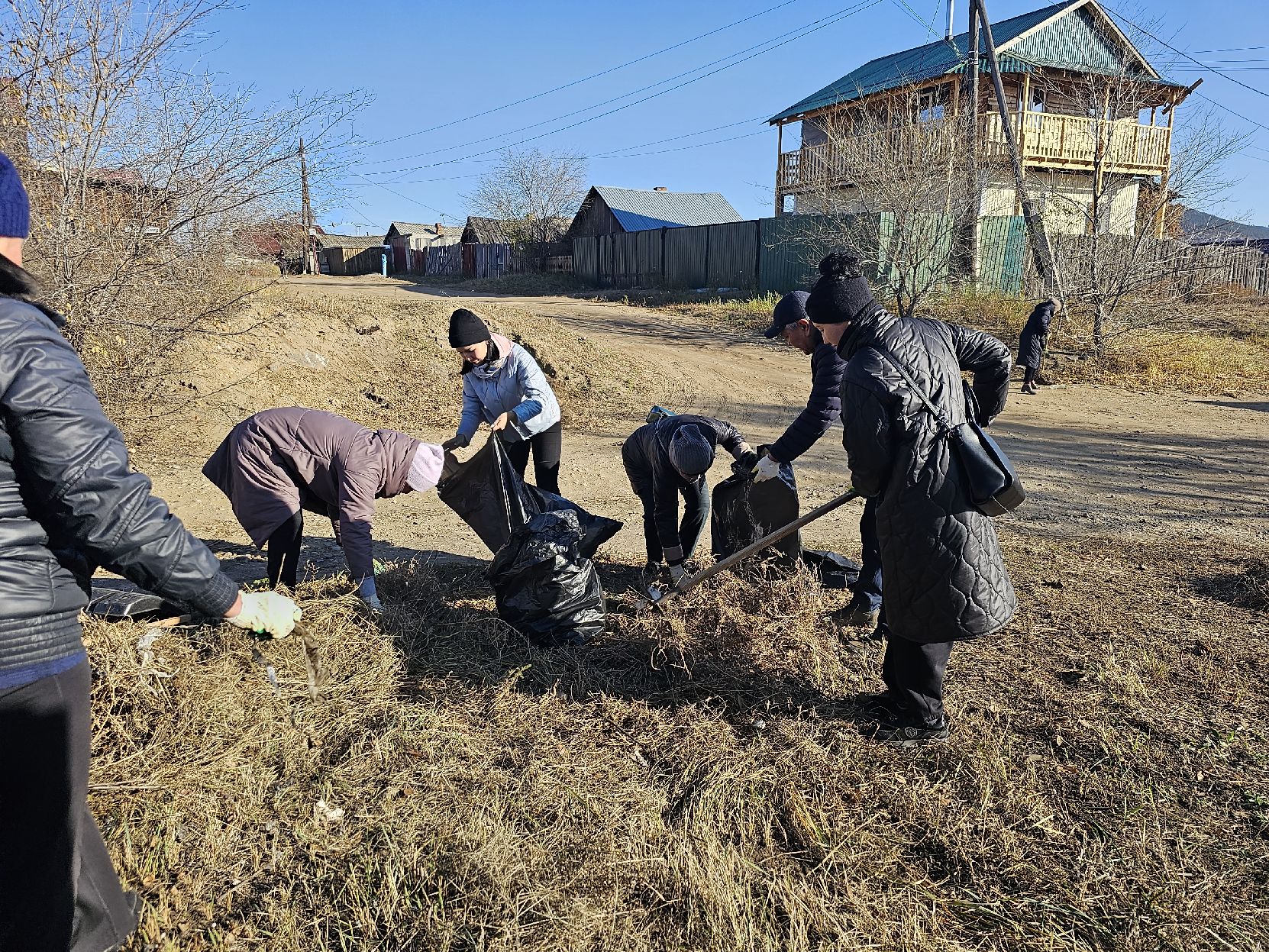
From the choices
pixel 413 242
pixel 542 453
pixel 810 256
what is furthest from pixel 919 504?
pixel 413 242

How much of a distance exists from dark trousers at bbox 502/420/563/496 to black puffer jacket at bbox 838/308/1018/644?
232 cm

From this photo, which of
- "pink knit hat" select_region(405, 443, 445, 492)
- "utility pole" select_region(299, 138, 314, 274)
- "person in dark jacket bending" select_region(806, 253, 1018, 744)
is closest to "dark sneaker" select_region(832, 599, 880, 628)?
"person in dark jacket bending" select_region(806, 253, 1018, 744)

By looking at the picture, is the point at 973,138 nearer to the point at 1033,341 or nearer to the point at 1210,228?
the point at 1210,228

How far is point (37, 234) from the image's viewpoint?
21.3 feet

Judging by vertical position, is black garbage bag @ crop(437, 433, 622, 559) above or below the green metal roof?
below

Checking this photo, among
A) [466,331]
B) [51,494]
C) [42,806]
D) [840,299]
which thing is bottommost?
[42,806]

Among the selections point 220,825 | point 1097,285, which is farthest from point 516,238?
point 220,825

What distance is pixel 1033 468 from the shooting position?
7.77 m

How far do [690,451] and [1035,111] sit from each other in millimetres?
20422

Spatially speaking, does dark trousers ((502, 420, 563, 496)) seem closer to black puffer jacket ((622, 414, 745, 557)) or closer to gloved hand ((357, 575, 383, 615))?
black puffer jacket ((622, 414, 745, 557))

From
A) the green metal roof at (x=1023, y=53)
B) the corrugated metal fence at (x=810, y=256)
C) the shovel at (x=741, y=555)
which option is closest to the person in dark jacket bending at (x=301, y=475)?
the shovel at (x=741, y=555)

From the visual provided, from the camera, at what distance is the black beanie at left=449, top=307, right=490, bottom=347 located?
14.5ft

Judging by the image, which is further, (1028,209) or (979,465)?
(1028,209)

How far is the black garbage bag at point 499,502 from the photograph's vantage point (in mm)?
3961
